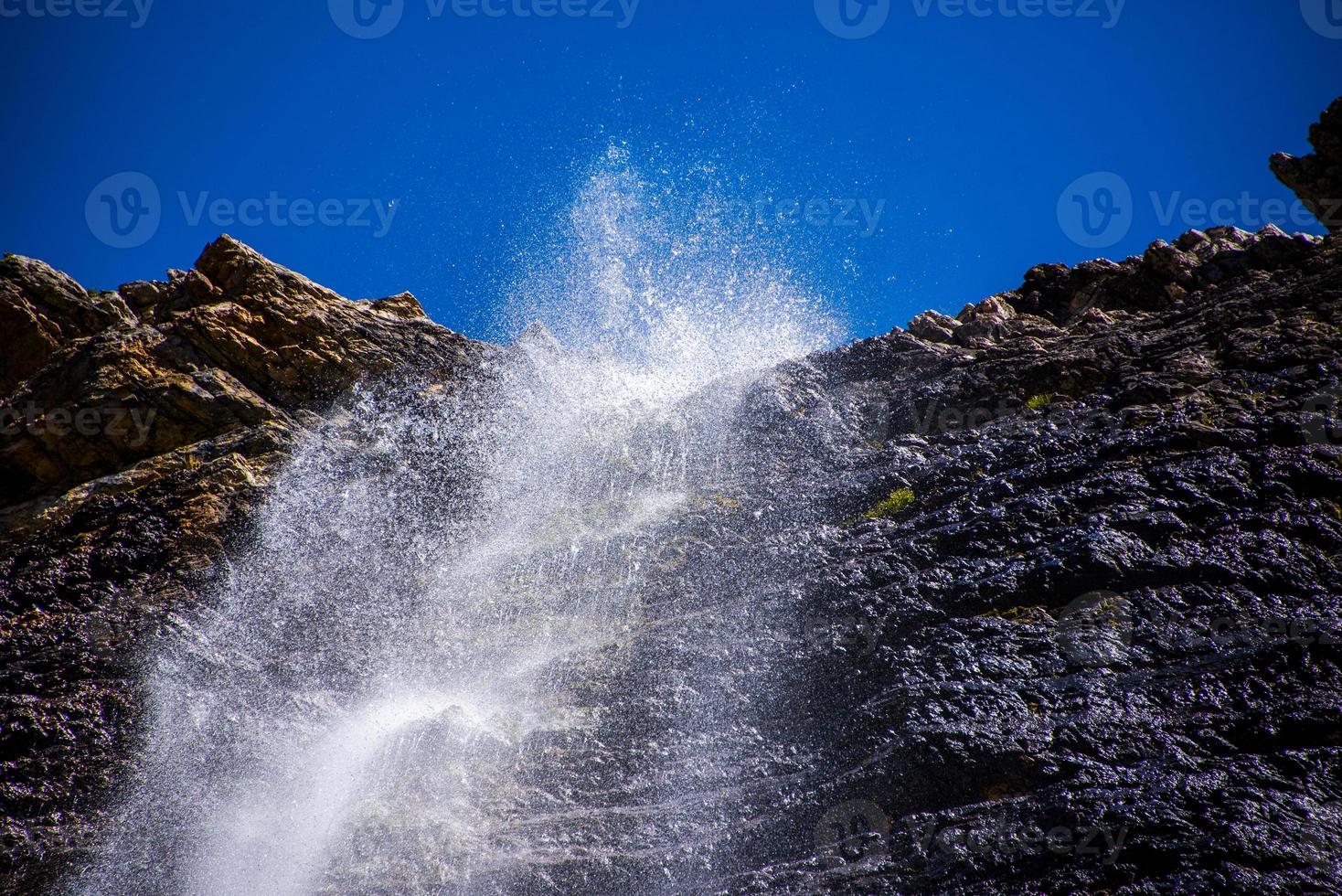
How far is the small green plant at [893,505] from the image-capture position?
16.3 m

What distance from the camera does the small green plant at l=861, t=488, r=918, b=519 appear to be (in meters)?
16.3

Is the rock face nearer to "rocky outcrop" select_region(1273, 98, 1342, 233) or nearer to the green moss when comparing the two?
the green moss

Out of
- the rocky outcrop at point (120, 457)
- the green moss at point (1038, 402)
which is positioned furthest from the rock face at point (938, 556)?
the green moss at point (1038, 402)

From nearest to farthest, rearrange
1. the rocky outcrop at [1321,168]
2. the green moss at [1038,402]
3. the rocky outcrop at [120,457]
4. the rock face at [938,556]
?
the rock face at [938,556]
the rocky outcrop at [120,457]
the green moss at [1038,402]
the rocky outcrop at [1321,168]

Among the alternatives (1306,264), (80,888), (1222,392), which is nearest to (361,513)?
(80,888)

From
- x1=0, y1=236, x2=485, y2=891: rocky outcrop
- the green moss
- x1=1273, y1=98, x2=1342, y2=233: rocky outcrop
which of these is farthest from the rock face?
x1=1273, y1=98, x2=1342, y2=233: rocky outcrop

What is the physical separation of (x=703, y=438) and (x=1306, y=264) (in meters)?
15.3

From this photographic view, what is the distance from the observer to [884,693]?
12.0 metres

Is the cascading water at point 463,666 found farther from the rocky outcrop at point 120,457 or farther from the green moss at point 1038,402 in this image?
the green moss at point 1038,402

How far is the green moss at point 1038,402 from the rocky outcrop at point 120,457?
1503 cm

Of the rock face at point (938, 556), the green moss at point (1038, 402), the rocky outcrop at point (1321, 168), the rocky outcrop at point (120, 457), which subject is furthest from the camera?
the rocky outcrop at point (1321, 168)

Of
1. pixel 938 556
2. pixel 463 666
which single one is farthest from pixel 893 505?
pixel 463 666

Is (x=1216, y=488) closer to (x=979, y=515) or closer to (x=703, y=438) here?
(x=979, y=515)

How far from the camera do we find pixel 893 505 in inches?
648
